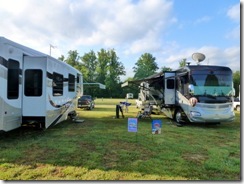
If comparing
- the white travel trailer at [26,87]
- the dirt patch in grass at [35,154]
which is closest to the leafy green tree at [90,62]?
the white travel trailer at [26,87]

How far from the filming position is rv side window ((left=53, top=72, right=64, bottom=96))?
8.26 m

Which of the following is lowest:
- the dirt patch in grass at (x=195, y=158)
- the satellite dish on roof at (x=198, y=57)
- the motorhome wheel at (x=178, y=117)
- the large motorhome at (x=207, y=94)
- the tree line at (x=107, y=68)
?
the dirt patch in grass at (x=195, y=158)

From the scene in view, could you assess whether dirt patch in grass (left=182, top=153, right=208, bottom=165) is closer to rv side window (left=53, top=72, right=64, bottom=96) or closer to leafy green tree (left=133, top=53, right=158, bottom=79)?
rv side window (left=53, top=72, right=64, bottom=96)

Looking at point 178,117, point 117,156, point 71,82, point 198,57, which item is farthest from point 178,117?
point 117,156

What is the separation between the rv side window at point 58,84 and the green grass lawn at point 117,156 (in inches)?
56.5

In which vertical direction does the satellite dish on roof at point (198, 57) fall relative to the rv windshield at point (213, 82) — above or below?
above

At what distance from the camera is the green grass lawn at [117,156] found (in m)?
4.40

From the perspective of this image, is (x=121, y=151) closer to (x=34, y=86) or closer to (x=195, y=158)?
(x=195, y=158)

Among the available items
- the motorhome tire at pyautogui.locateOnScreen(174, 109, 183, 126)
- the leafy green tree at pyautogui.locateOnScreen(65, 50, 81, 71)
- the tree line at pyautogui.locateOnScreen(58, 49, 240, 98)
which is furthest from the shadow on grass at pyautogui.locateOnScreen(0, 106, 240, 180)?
the leafy green tree at pyautogui.locateOnScreen(65, 50, 81, 71)

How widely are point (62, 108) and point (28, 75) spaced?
2.40 meters

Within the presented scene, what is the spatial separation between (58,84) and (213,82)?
19.9 ft

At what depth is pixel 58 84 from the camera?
345 inches

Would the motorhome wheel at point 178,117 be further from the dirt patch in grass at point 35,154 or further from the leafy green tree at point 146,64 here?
the leafy green tree at point 146,64

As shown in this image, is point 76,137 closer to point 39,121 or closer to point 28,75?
point 39,121
